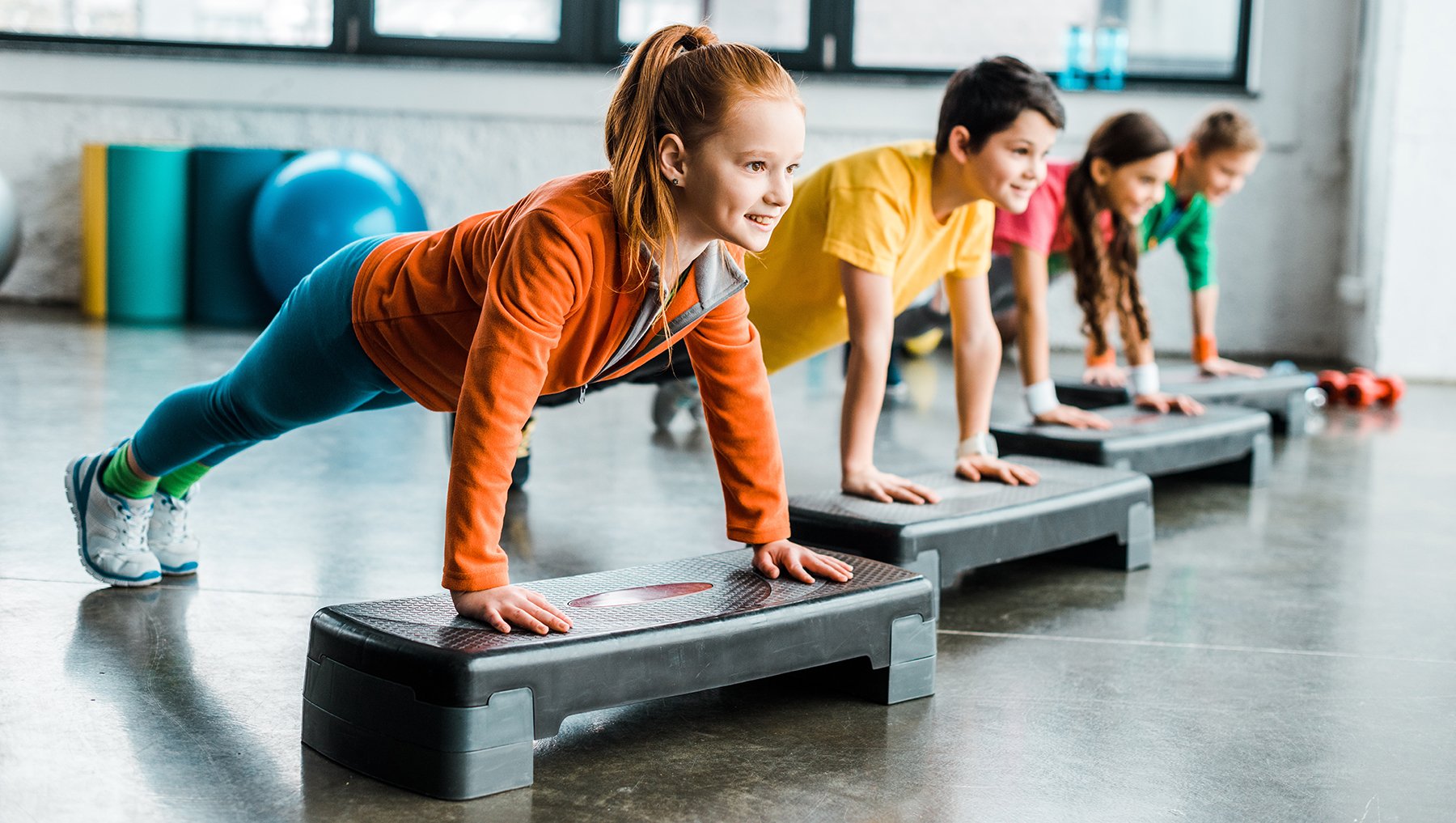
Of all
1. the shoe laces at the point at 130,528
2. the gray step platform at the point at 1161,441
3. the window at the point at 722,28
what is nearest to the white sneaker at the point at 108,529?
the shoe laces at the point at 130,528

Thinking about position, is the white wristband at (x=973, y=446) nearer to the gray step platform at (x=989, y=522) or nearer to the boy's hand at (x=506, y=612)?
the gray step platform at (x=989, y=522)

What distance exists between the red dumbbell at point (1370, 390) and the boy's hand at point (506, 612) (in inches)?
139

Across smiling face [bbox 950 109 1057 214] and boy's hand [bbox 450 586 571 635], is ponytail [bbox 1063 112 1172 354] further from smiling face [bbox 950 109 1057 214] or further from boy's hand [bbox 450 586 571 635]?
boy's hand [bbox 450 586 571 635]

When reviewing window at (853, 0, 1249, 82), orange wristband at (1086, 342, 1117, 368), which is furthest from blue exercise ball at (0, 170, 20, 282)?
orange wristband at (1086, 342, 1117, 368)

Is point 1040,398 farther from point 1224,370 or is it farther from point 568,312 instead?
point 568,312

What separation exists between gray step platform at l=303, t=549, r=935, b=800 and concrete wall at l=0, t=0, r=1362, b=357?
424 cm

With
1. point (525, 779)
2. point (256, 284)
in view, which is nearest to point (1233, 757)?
point (525, 779)

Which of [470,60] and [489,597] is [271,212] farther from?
[489,597]

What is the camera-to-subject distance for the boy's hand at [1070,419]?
2668 millimetres

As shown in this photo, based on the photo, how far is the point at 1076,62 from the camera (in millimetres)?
5633

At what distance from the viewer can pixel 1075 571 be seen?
225cm

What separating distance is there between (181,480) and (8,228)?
3799 mm

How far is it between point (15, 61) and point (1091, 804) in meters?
5.62

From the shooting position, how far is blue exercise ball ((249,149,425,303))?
16.0 feet
